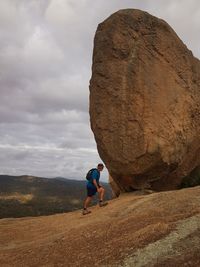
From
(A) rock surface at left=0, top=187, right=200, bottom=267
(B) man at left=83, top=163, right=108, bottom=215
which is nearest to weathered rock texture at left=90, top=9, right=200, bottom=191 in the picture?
(B) man at left=83, top=163, right=108, bottom=215

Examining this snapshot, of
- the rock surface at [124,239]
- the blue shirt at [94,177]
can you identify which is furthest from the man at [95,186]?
the rock surface at [124,239]

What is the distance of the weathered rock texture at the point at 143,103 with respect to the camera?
24984 millimetres

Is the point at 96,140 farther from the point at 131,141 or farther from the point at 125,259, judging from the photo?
the point at 125,259

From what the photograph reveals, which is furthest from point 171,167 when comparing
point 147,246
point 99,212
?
point 147,246

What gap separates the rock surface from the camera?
1360 centimetres

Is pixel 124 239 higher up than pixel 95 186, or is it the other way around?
pixel 95 186

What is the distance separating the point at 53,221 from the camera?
23.8 meters

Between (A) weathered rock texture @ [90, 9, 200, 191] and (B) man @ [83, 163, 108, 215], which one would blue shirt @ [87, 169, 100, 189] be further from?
(A) weathered rock texture @ [90, 9, 200, 191]

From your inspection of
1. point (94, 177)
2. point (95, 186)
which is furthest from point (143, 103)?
point (95, 186)

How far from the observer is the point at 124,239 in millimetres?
15133

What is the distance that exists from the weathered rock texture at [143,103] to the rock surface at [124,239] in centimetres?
436

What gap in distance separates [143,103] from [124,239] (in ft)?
38.4

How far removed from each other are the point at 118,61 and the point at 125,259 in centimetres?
1504

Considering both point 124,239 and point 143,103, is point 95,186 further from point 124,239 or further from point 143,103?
point 124,239
